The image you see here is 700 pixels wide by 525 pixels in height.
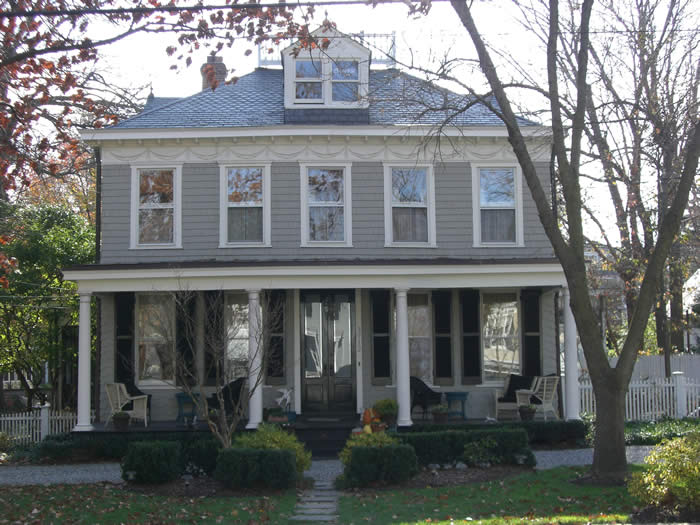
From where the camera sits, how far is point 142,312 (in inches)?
671

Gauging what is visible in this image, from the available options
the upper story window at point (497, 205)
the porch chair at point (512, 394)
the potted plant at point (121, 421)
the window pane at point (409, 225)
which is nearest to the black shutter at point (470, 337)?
the porch chair at point (512, 394)

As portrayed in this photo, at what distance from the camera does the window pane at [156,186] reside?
16.8 m

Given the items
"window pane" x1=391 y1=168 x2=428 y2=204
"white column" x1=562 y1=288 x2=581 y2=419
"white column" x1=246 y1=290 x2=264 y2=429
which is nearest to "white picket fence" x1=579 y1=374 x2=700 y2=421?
"white column" x1=562 y1=288 x2=581 y2=419

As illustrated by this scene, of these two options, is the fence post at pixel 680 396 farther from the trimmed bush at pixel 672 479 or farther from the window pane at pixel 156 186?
the window pane at pixel 156 186

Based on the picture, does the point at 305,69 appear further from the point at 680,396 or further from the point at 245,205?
the point at 680,396

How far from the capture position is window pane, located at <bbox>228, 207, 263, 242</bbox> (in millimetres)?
16750

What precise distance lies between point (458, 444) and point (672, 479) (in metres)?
4.70

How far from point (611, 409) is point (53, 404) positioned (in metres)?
13.9

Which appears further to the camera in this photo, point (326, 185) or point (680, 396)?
point (680, 396)

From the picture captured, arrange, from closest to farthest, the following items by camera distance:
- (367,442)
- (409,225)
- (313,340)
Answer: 1. (367,442)
2. (409,225)
3. (313,340)

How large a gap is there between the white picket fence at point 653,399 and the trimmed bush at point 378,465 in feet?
23.3

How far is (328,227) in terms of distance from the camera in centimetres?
1688

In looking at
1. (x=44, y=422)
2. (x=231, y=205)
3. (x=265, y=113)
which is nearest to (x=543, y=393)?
(x=231, y=205)

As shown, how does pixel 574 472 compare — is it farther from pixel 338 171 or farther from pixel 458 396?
pixel 338 171
